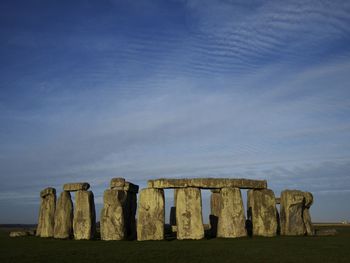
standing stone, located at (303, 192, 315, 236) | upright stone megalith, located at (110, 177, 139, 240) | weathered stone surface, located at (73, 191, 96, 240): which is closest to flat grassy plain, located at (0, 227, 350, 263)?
Answer: weathered stone surface, located at (73, 191, 96, 240)

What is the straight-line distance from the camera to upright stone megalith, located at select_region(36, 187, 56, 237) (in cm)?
1772

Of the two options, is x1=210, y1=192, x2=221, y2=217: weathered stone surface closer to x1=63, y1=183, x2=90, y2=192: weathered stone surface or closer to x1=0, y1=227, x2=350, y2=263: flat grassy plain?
x1=0, y1=227, x2=350, y2=263: flat grassy plain

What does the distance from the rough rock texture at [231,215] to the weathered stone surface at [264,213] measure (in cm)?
93

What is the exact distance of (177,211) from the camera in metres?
15.7

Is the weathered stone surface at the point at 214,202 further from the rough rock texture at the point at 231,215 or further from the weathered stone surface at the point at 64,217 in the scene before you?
the weathered stone surface at the point at 64,217

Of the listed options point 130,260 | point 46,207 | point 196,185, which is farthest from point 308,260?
point 46,207

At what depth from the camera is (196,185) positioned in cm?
1580

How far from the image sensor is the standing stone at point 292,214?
1697 centimetres

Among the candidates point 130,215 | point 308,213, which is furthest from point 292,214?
point 130,215

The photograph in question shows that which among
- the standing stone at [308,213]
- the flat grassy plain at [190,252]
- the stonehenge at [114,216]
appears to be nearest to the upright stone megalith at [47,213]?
the stonehenge at [114,216]

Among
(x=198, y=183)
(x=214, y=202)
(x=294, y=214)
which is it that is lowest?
(x=294, y=214)

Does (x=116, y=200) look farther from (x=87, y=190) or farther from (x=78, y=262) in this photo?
(x=78, y=262)

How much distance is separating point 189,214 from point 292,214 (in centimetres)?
427

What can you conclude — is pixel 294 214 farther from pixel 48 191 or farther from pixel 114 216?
pixel 48 191
